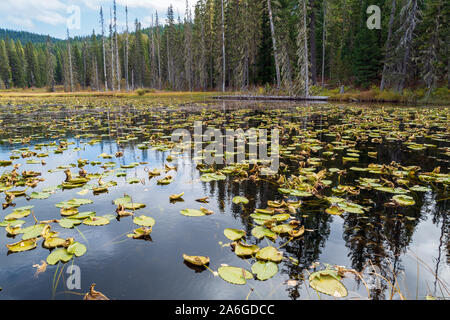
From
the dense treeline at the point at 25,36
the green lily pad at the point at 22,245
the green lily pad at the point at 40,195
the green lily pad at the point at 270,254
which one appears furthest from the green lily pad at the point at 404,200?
the dense treeline at the point at 25,36

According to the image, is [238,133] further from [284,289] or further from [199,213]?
[284,289]

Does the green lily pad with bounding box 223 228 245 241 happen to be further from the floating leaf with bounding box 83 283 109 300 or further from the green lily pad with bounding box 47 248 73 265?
the green lily pad with bounding box 47 248 73 265

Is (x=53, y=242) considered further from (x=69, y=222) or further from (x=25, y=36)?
(x=25, y=36)

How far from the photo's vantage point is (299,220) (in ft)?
8.92

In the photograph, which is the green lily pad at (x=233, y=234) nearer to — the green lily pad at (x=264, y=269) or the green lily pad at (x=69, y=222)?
the green lily pad at (x=264, y=269)

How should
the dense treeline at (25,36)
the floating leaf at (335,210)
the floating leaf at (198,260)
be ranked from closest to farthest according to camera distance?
the floating leaf at (198,260), the floating leaf at (335,210), the dense treeline at (25,36)

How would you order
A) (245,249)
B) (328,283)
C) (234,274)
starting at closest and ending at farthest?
(328,283)
(234,274)
(245,249)

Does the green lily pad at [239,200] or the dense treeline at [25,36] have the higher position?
the dense treeline at [25,36]

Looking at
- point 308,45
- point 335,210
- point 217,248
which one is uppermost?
point 308,45

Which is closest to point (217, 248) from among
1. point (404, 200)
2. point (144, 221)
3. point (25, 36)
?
point (144, 221)

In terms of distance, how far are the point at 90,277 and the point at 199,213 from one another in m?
1.23

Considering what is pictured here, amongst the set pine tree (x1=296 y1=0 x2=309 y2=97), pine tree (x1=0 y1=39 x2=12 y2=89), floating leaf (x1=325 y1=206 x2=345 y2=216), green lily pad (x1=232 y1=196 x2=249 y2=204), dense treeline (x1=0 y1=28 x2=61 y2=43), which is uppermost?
dense treeline (x1=0 y1=28 x2=61 y2=43)

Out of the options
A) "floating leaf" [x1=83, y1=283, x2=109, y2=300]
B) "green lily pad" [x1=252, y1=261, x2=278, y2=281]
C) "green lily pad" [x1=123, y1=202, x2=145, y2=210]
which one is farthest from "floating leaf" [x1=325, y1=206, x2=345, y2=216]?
"floating leaf" [x1=83, y1=283, x2=109, y2=300]
